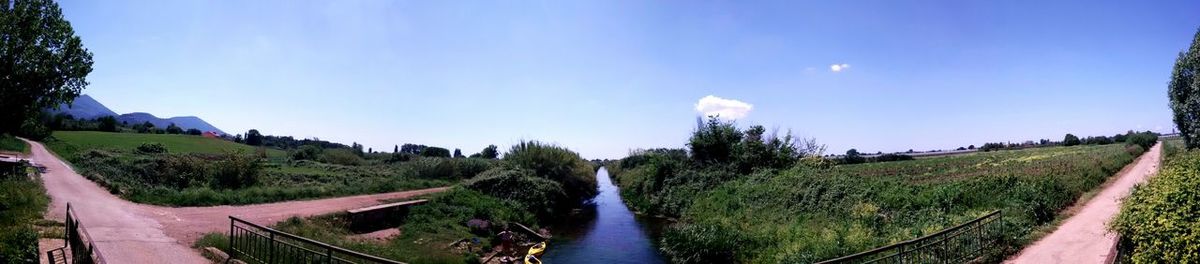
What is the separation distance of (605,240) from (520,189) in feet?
29.5

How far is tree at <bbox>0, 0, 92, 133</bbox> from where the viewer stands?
2573 cm

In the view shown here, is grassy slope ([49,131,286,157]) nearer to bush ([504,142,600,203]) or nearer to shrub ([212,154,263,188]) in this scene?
shrub ([212,154,263,188])

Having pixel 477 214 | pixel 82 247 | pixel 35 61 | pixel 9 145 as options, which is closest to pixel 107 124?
pixel 9 145

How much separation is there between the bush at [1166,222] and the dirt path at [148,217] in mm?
18080

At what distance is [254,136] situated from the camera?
10425 centimetres

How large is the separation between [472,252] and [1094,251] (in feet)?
60.0

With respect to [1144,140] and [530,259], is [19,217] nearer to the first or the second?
[530,259]

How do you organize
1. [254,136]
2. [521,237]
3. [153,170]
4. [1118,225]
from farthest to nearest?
[254,136], [153,170], [521,237], [1118,225]

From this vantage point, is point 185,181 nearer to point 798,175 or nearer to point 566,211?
point 566,211

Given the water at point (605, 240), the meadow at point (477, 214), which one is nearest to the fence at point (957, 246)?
the water at point (605, 240)

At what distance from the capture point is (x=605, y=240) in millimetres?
26109

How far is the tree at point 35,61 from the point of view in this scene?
84.4ft

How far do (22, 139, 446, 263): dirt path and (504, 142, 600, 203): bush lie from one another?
1618 centimetres

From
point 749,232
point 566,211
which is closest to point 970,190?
point 749,232
